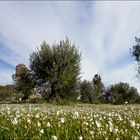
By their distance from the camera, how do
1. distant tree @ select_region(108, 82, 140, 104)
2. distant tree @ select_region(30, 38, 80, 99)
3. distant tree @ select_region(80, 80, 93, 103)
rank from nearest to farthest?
distant tree @ select_region(30, 38, 80, 99), distant tree @ select_region(80, 80, 93, 103), distant tree @ select_region(108, 82, 140, 104)

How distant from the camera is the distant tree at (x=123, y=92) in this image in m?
81.8

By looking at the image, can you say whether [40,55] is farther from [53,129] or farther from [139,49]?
[53,129]

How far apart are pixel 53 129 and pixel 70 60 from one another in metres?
37.0

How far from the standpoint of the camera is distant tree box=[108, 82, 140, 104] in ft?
268

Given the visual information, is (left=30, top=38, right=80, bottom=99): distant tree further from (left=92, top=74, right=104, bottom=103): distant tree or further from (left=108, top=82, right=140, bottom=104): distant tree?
(left=108, top=82, right=140, bottom=104): distant tree

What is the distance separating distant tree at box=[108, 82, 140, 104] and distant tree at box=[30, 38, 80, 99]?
39777 millimetres

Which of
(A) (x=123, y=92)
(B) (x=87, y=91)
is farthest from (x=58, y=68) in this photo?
(A) (x=123, y=92)

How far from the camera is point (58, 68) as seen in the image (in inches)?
1654

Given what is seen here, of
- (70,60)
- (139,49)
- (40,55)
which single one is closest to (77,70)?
(70,60)

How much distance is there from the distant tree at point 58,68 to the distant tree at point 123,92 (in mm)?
39777

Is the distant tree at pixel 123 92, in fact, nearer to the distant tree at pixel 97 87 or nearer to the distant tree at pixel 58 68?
the distant tree at pixel 97 87

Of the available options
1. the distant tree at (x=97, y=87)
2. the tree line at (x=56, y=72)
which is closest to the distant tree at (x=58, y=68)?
the tree line at (x=56, y=72)

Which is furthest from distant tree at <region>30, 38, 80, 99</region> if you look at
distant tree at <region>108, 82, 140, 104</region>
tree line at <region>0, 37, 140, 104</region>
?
distant tree at <region>108, 82, 140, 104</region>

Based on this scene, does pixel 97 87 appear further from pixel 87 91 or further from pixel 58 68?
pixel 58 68
